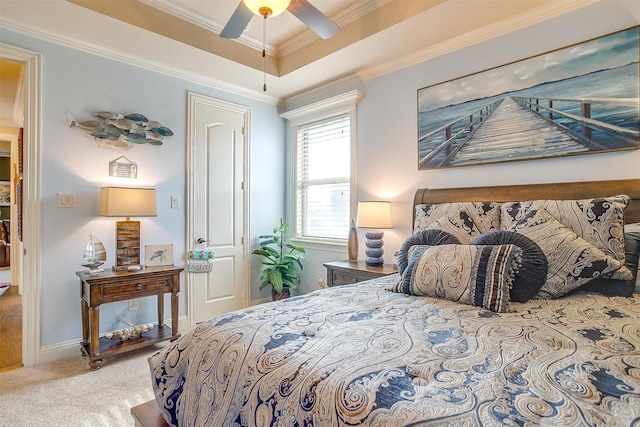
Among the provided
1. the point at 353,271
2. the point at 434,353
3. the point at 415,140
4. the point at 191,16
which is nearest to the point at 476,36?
the point at 415,140

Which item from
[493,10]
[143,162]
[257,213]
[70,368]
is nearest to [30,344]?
[70,368]

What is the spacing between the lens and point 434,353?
38.0 inches

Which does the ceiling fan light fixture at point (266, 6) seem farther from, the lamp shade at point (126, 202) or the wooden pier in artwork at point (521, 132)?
the lamp shade at point (126, 202)

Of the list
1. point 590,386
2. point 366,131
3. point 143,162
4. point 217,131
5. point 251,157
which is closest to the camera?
point 590,386

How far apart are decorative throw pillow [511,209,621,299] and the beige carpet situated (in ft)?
7.69

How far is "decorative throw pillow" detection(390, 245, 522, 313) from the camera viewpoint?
Answer: 1.49m

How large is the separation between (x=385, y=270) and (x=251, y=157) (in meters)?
2.07

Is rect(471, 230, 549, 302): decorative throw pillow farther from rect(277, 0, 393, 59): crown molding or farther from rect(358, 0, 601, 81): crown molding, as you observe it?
rect(277, 0, 393, 59): crown molding

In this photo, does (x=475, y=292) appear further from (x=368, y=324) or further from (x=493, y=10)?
(x=493, y=10)

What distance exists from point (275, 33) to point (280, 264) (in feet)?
7.66

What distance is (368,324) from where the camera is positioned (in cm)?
120

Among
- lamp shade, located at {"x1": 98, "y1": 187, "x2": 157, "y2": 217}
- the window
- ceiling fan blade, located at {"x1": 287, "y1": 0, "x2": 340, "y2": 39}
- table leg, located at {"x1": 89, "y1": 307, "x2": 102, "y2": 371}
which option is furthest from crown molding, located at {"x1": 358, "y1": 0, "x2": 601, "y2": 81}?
table leg, located at {"x1": 89, "y1": 307, "x2": 102, "y2": 371}

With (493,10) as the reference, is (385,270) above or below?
below

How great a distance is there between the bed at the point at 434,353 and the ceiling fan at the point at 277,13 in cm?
151
